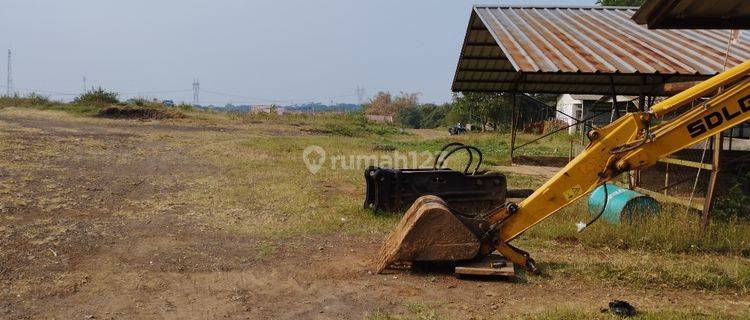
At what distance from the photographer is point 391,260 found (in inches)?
221

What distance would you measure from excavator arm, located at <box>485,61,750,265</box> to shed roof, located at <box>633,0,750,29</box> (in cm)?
73

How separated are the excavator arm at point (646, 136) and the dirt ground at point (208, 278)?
902 millimetres

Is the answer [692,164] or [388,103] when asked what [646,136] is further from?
[388,103]

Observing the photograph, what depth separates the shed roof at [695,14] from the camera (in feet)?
17.0

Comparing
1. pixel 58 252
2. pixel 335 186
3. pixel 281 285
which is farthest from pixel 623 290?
pixel 335 186

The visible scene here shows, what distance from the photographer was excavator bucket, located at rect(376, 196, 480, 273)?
17.7 ft

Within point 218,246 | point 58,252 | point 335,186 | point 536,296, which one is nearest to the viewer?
point 536,296

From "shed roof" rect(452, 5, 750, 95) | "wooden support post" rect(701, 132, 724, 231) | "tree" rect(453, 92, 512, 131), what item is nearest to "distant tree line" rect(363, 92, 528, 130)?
"tree" rect(453, 92, 512, 131)

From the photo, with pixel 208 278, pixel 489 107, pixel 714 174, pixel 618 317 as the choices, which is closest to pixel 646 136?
pixel 618 317

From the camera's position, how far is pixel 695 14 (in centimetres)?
542

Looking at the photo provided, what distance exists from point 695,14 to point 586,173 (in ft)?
6.21

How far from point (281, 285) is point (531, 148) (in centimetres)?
1956

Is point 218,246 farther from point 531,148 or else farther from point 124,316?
point 531,148

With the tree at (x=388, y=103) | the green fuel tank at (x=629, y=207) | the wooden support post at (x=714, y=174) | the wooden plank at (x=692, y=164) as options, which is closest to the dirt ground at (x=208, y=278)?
the green fuel tank at (x=629, y=207)
